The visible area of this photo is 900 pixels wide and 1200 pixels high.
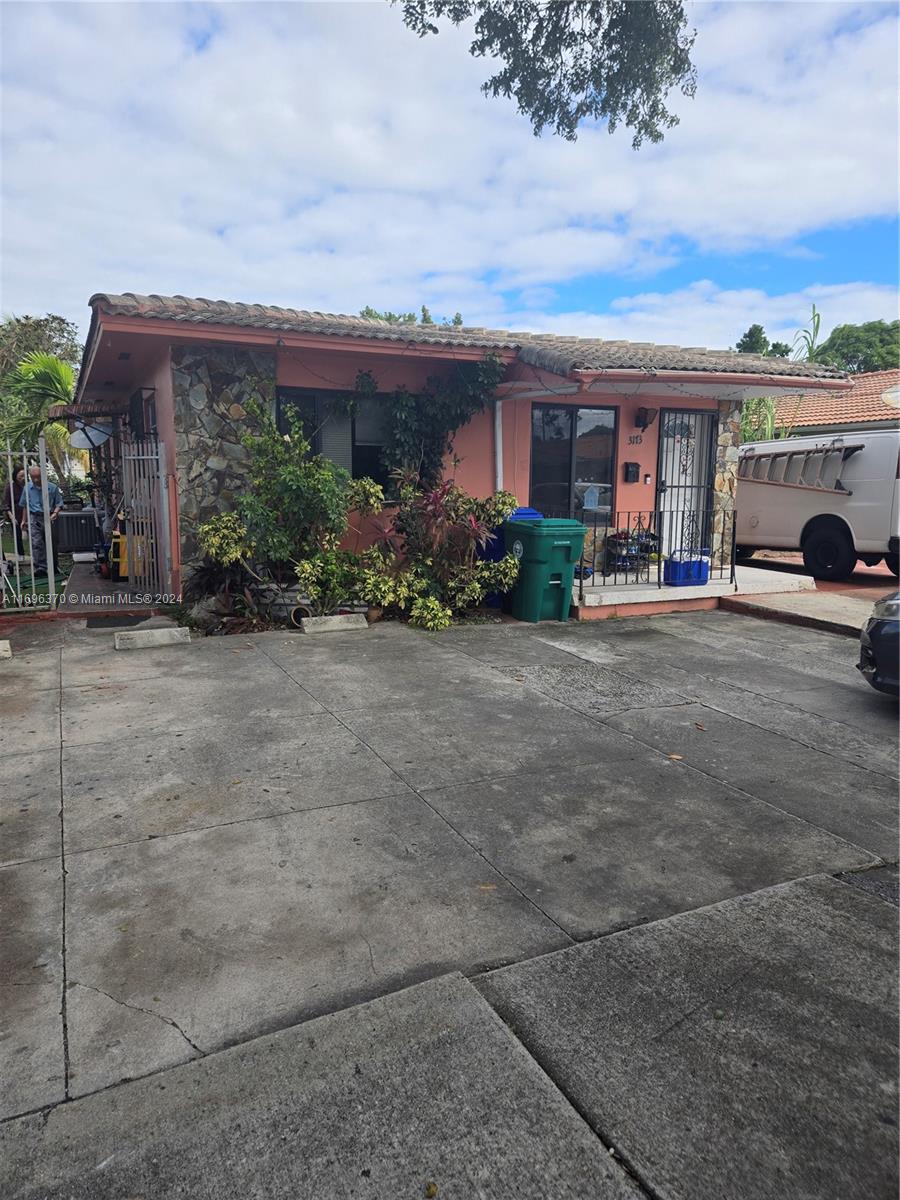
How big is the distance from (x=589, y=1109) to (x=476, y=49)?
8.05m

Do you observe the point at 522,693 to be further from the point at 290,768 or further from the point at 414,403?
the point at 414,403

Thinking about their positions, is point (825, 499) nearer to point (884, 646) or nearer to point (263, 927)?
point (884, 646)

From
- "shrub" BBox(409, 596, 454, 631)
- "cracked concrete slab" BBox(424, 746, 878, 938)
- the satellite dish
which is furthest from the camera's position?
the satellite dish

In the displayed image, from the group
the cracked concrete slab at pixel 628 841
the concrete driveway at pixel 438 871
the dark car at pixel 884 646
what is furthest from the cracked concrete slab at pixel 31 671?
the dark car at pixel 884 646

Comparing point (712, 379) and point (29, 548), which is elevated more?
point (712, 379)

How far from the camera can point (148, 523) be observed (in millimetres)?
10094

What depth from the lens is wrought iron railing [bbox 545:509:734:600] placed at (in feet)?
33.8

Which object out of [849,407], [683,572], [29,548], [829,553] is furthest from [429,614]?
[849,407]

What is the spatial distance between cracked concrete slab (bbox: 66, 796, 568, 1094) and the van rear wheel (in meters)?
10.4

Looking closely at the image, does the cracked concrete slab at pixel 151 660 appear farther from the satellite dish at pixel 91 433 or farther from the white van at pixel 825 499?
the white van at pixel 825 499

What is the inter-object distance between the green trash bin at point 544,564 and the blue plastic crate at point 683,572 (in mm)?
1713

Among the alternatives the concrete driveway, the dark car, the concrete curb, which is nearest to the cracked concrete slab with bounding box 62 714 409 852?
the concrete driveway

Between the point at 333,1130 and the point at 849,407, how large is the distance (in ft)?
68.0

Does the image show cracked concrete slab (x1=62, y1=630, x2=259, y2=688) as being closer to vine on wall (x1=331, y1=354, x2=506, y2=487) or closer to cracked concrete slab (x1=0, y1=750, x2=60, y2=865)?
cracked concrete slab (x1=0, y1=750, x2=60, y2=865)
